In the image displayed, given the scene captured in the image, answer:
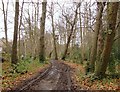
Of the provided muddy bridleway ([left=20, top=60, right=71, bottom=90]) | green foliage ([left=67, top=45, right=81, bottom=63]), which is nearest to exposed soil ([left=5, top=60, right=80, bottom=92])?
muddy bridleway ([left=20, top=60, right=71, bottom=90])

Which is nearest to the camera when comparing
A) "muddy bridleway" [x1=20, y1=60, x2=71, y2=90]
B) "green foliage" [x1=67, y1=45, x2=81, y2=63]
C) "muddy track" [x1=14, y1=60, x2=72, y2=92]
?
"muddy track" [x1=14, y1=60, x2=72, y2=92]

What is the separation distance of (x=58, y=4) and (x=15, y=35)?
2543cm

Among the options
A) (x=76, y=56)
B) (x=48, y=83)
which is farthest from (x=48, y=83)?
(x=76, y=56)

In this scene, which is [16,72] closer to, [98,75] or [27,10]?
[98,75]

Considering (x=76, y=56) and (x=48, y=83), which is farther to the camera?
(x=76, y=56)

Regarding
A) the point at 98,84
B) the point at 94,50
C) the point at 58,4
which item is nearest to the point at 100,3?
the point at 94,50

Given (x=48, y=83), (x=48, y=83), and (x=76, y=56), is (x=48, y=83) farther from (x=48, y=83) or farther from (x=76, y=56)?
(x=76, y=56)

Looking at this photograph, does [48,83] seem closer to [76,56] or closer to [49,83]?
[49,83]

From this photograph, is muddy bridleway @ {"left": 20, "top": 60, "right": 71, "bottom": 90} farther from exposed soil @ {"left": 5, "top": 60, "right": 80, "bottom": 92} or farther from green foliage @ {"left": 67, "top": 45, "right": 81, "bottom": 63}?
green foliage @ {"left": 67, "top": 45, "right": 81, "bottom": 63}

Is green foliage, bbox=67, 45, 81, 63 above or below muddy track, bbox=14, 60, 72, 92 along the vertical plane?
above

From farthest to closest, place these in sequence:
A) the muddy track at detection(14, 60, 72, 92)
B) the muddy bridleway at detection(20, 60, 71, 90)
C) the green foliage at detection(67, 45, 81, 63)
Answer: the green foliage at detection(67, 45, 81, 63), the muddy bridleway at detection(20, 60, 71, 90), the muddy track at detection(14, 60, 72, 92)

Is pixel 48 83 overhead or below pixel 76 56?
below

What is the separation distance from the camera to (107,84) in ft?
44.6

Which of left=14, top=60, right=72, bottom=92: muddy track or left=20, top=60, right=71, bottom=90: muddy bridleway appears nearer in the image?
left=14, top=60, right=72, bottom=92: muddy track
